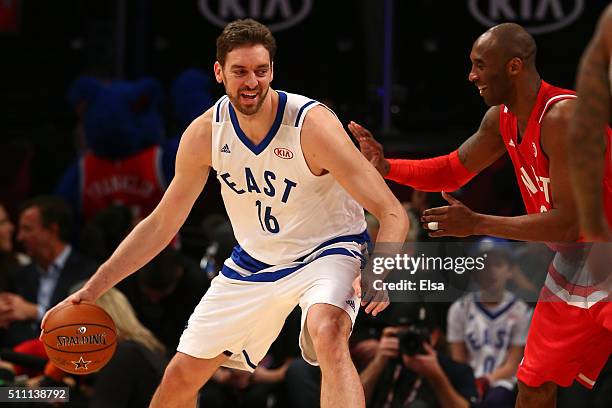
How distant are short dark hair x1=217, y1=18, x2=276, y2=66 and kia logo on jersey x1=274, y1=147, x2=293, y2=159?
39cm

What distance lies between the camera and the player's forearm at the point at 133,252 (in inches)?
212

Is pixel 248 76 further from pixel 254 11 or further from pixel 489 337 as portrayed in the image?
pixel 254 11

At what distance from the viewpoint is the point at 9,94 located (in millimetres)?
8859

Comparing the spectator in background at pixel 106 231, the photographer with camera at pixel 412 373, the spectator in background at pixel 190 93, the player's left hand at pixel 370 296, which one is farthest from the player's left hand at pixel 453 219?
the spectator in background at pixel 190 93

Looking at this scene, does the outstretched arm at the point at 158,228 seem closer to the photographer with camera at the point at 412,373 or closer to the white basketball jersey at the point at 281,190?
the white basketball jersey at the point at 281,190

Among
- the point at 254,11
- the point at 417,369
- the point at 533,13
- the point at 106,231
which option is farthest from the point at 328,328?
the point at 254,11

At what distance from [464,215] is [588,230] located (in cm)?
111

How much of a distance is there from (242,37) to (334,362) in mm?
1356

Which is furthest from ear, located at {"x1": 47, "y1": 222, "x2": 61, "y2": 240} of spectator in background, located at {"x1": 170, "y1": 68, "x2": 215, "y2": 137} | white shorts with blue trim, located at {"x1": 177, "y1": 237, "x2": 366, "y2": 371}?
white shorts with blue trim, located at {"x1": 177, "y1": 237, "x2": 366, "y2": 371}

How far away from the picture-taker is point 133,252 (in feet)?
17.7

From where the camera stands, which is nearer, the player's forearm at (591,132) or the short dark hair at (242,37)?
the player's forearm at (591,132)

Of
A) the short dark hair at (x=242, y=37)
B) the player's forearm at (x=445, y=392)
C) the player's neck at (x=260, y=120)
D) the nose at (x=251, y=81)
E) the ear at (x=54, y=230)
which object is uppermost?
the short dark hair at (x=242, y=37)

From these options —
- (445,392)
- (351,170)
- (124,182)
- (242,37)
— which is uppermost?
(242,37)

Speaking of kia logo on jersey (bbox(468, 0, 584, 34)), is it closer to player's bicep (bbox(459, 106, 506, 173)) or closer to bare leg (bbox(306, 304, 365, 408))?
player's bicep (bbox(459, 106, 506, 173))
